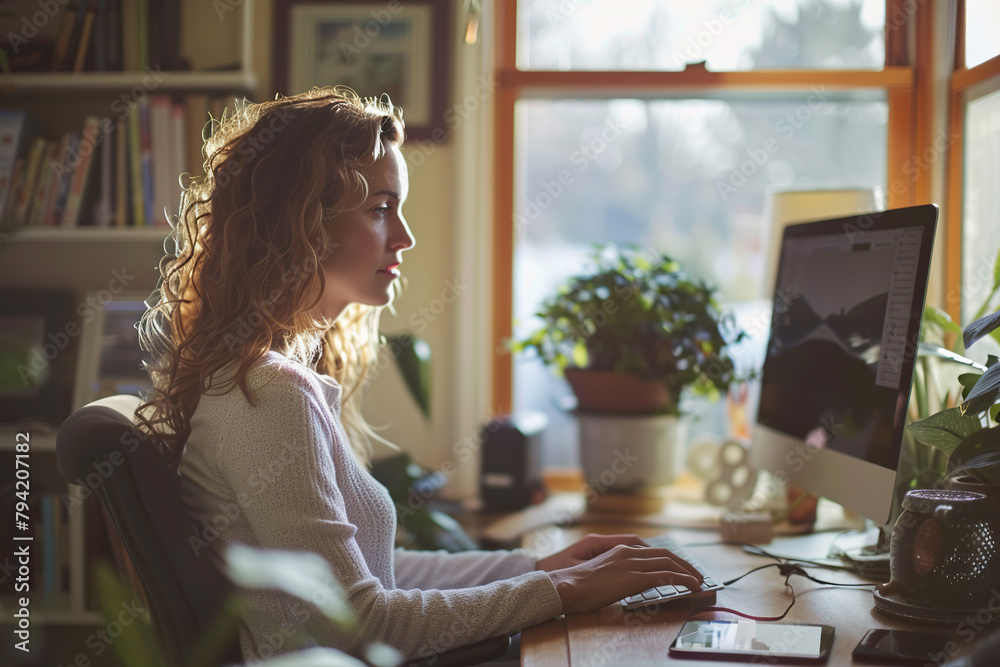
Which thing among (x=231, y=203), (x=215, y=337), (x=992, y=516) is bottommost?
(x=992, y=516)

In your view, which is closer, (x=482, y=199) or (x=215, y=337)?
(x=215, y=337)

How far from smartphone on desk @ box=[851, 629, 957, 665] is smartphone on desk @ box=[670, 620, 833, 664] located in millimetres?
40

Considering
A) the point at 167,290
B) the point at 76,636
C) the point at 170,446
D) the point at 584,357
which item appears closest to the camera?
the point at 170,446

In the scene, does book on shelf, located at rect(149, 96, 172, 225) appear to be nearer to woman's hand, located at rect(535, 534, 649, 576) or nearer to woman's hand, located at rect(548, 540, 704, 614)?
woman's hand, located at rect(535, 534, 649, 576)

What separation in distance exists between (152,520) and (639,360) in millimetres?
1106

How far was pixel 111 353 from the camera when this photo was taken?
219 cm

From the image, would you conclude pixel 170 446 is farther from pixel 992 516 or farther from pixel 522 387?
pixel 522 387

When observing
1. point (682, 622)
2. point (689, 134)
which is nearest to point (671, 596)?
point (682, 622)

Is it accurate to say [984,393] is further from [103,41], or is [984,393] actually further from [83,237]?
[103,41]

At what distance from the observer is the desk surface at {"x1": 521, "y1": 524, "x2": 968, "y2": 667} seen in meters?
0.89

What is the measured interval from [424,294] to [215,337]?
119 centimetres

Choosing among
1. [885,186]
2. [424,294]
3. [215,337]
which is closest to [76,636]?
[424,294]

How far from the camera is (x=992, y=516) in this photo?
98cm

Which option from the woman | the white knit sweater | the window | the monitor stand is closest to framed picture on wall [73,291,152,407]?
the woman
